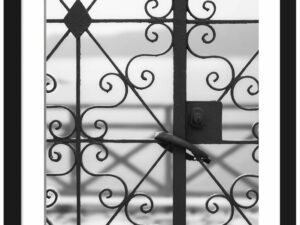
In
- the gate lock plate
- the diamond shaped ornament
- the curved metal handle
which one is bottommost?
the curved metal handle

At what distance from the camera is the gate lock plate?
1698 millimetres

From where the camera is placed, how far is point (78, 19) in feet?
5.62

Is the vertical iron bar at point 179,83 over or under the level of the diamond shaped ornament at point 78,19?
under

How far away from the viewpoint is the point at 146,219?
4.22m

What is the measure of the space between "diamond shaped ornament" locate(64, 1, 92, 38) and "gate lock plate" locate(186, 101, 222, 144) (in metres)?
0.36

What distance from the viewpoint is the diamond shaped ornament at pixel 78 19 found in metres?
1.71

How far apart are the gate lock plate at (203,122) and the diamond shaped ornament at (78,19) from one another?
14.0 inches
